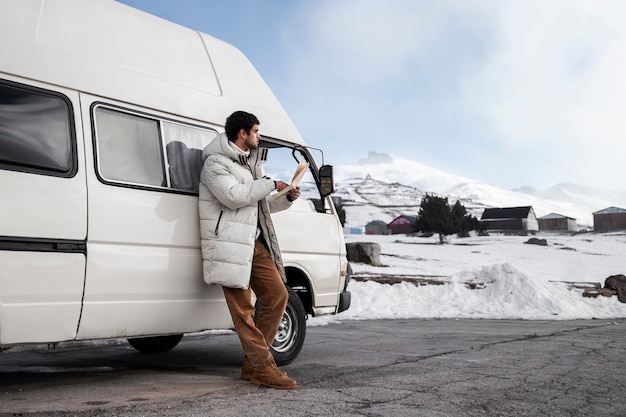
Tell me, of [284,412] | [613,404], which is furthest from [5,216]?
[613,404]

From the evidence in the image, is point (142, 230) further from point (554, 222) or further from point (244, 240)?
point (554, 222)

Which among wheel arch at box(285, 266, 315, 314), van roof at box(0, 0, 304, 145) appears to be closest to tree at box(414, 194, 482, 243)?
wheel arch at box(285, 266, 315, 314)

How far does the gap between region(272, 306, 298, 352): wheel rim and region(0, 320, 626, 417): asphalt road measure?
232 millimetres

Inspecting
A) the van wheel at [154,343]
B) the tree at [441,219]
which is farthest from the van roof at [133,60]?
the tree at [441,219]

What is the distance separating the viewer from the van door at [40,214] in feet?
13.7

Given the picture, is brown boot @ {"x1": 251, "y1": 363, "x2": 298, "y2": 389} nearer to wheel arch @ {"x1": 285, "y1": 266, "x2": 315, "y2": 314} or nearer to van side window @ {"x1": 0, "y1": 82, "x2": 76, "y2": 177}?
wheel arch @ {"x1": 285, "y1": 266, "x2": 315, "y2": 314}

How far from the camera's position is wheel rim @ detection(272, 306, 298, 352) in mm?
6047

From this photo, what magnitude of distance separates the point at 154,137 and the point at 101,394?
81.2 inches

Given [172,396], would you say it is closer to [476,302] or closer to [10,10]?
[10,10]

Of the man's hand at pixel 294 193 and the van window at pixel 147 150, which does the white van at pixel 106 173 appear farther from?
the man's hand at pixel 294 193

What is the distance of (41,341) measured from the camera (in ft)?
14.3

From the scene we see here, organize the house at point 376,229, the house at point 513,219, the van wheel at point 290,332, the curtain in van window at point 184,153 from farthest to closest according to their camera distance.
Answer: the house at point 376,229, the house at point 513,219, the van wheel at point 290,332, the curtain in van window at point 184,153

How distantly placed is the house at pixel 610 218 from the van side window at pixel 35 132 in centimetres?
8912

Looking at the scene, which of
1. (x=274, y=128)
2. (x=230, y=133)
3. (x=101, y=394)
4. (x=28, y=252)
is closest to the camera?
(x=28, y=252)
